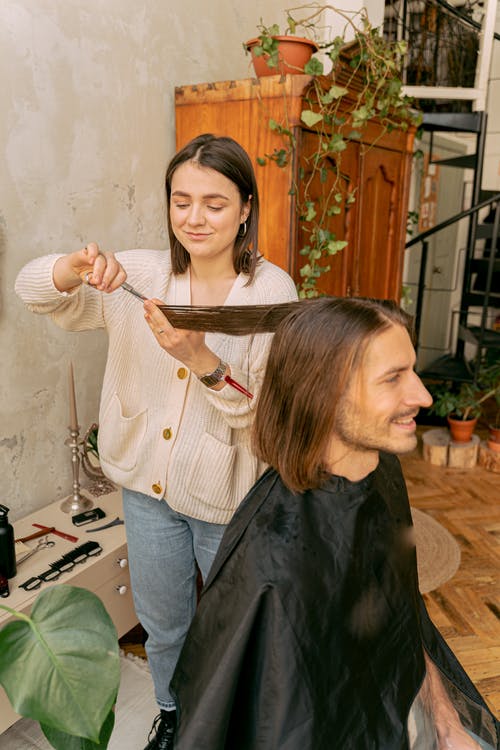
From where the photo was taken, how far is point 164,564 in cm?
155

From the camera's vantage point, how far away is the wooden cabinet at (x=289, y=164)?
2195mm

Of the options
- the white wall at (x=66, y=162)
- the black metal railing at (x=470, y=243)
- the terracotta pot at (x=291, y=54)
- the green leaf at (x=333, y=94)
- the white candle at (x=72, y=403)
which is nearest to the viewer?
the white wall at (x=66, y=162)

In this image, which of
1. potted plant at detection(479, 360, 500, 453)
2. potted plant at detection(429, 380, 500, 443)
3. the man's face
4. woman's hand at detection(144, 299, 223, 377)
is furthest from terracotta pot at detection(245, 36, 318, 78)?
potted plant at detection(479, 360, 500, 453)

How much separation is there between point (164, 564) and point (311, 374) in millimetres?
749

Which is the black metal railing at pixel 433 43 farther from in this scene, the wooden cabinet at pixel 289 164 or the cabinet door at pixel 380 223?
the wooden cabinet at pixel 289 164

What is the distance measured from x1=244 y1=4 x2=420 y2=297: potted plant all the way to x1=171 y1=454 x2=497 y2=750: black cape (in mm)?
1266

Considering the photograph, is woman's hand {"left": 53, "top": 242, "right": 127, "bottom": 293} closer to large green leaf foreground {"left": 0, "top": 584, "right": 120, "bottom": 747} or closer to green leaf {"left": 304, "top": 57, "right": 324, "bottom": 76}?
large green leaf foreground {"left": 0, "top": 584, "right": 120, "bottom": 747}

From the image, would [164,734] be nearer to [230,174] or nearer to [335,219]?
[230,174]

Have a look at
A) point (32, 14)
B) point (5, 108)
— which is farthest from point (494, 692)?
point (32, 14)

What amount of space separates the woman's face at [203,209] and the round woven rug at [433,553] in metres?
1.91

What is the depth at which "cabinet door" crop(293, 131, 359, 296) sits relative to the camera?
227cm

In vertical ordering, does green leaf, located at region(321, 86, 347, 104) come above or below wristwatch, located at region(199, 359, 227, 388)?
above

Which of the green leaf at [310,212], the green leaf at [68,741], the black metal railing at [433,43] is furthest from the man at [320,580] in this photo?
A: the black metal railing at [433,43]

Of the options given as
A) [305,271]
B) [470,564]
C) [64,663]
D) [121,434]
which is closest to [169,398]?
[121,434]
